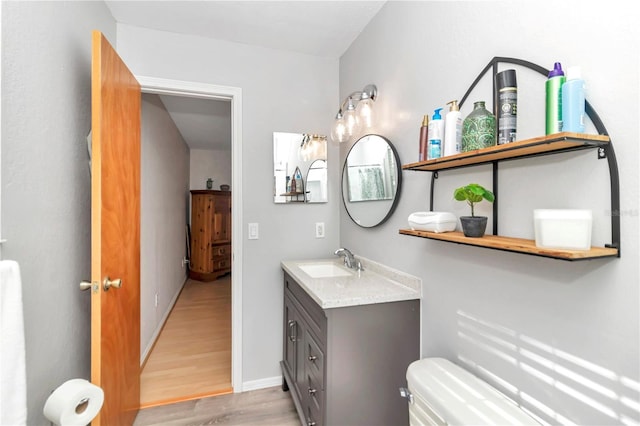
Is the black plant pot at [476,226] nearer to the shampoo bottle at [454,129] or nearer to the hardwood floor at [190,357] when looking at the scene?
the shampoo bottle at [454,129]

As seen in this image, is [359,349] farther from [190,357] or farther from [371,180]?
[190,357]

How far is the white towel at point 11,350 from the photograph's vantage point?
0.78 m

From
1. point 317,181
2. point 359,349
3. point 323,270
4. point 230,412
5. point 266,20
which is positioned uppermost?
point 266,20

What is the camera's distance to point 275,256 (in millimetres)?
2246

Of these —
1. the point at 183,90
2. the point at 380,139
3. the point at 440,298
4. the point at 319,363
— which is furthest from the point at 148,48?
the point at 440,298

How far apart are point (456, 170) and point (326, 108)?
1393mm

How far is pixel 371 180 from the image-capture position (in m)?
1.90

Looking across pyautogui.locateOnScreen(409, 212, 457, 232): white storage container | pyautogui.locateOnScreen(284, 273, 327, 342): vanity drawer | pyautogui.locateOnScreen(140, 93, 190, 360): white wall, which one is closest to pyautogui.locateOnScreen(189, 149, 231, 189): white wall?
pyautogui.locateOnScreen(140, 93, 190, 360): white wall

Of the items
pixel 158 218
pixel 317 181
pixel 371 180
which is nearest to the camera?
pixel 371 180

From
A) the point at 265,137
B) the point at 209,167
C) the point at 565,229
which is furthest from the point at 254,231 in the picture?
the point at 209,167

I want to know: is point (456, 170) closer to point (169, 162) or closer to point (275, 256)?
point (275, 256)

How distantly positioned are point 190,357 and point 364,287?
6.40 feet

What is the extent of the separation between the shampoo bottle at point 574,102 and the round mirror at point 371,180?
2.97 feet

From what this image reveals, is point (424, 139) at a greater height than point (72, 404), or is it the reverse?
point (424, 139)
